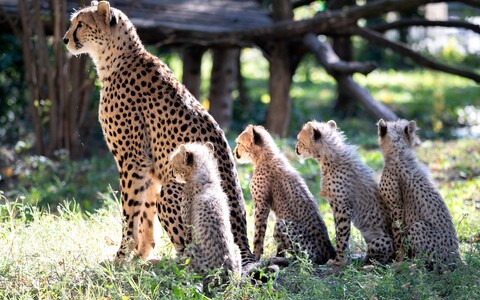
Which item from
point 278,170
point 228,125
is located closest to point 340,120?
point 228,125

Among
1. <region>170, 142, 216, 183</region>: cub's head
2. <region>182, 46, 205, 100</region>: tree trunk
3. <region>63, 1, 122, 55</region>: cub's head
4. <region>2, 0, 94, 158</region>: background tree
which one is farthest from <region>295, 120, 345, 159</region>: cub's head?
<region>182, 46, 205, 100</region>: tree trunk

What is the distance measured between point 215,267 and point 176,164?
0.64 meters

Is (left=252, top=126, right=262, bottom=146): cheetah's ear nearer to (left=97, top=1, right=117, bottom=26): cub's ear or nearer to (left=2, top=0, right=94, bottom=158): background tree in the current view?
(left=97, top=1, right=117, bottom=26): cub's ear

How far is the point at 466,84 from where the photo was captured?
1617 cm

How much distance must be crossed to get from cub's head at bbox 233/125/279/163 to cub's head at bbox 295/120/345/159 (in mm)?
206

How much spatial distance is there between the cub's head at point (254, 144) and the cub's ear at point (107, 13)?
1084mm

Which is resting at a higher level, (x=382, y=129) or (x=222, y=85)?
(x=382, y=129)

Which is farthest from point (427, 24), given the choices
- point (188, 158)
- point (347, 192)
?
point (188, 158)

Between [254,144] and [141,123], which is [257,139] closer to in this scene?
[254,144]

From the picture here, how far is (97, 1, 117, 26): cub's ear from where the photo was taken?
5.07m

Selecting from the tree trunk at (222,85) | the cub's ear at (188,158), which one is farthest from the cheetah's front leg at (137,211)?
the tree trunk at (222,85)

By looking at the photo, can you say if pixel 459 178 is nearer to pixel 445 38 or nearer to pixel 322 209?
pixel 322 209

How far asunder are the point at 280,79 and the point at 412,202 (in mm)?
5035

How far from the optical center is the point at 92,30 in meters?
5.18
